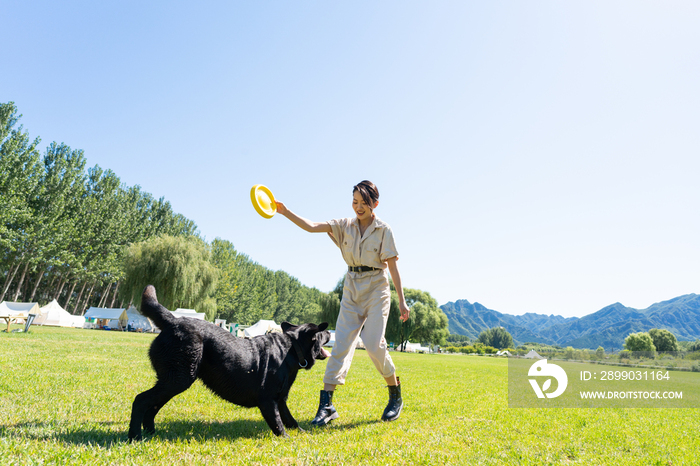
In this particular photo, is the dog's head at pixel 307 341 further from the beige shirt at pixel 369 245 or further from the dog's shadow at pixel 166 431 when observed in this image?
the beige shirt at pixel 369 245

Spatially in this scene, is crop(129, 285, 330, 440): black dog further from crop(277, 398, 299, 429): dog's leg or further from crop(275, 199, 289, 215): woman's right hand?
crop(275, 199, 289, 215): woman's right hand

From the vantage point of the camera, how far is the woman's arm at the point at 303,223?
395cm

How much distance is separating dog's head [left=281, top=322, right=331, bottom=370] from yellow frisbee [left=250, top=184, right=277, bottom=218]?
1.17m

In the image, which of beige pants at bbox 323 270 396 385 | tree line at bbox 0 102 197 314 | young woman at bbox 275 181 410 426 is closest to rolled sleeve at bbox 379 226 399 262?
young woman at bbox 275 181 410 426

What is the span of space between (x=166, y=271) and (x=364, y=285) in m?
30.3

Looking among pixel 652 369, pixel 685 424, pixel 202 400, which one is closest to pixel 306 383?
pixel 202 400

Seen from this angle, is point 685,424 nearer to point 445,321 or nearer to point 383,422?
point 383,422

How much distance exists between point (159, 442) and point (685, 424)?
6.64 metres

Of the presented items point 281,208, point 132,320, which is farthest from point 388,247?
point 132,320

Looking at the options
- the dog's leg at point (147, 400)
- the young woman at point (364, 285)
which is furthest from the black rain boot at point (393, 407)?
the dog's leg at point (147, 400)

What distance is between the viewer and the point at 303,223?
402cm

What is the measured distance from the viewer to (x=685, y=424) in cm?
511

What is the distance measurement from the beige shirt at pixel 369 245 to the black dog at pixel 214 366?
119cm

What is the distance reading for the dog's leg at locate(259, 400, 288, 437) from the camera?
10.0ft
